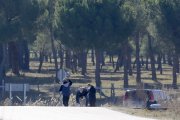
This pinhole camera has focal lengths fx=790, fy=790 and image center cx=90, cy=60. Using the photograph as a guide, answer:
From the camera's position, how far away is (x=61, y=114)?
2861cm

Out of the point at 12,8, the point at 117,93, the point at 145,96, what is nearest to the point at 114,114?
the point at 145,96

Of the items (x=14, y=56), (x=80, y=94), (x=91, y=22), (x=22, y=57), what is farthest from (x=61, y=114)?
(x=22, y=57)

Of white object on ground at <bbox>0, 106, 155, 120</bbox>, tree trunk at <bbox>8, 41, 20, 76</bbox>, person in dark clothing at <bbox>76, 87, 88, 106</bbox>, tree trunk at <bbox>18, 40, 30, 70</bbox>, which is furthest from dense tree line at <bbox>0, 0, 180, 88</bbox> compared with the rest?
white object on ground at <bbox>0, 106, 155, 120</bbox>

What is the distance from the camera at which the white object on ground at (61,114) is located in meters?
26.9

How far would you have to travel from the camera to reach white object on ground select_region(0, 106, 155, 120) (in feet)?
88.1

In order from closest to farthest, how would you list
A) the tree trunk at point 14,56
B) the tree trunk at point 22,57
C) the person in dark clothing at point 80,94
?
1. the person in dark clothing at point 80,94
2. the tree trunk at point 14,56
3. the tree trunk at point 22,57

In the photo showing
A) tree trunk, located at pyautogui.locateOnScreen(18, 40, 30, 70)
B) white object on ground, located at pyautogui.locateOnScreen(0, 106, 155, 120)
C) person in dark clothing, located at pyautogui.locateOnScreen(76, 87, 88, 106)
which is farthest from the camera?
tree trunk, located at pyautogui.locateOnScreen(18, 40, 30, 70)

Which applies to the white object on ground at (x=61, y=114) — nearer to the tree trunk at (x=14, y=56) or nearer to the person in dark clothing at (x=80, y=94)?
the person in dark clothing at (x=80, y=94)

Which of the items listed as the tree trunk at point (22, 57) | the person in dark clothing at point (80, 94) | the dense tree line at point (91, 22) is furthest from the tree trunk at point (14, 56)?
the person in dark clothing at point (80, 94)

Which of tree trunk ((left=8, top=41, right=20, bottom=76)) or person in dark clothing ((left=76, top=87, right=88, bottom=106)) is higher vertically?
tree trunk ((left=8, top=41, right=20, bottom=76))

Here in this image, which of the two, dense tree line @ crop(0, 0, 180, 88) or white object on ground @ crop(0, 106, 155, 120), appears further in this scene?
dense tree line @ crop(0, 0, 180, 88)

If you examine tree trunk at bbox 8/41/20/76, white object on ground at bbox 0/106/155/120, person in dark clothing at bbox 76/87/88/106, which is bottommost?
white object on ground at bbox 0/106/155/120

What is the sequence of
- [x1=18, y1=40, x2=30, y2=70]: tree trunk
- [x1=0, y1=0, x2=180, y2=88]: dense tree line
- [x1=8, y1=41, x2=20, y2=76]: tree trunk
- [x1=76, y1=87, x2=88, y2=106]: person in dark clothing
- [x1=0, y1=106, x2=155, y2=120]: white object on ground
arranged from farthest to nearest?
[x1=18, y1=40, x2=30, y2=70]: tree trunk, [x1=8, y1=41, x2=20, y2=76]: tree trunk, [x1=0, y1=0, x2=180, y2=88]: dense tree line, [x1=76, y1=87, x2=88, y2=106]: person in dark clothing, [x1=0, y1=106, x2=155, y2=120]: white object on ground

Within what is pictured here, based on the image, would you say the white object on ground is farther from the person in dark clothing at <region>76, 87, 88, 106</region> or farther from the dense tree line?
the dense tree line
